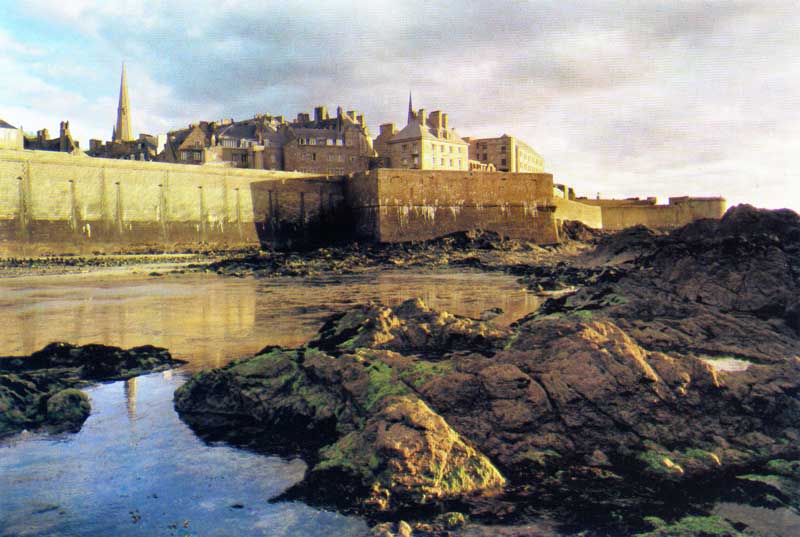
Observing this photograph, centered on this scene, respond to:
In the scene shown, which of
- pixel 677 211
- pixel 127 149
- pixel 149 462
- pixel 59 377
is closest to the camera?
pixel 149 462

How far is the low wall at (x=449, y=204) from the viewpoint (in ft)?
119

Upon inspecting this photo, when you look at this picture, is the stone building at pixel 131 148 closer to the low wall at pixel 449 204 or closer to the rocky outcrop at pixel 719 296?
the low wall at pixel 449 204

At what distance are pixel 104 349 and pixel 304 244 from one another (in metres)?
32.7

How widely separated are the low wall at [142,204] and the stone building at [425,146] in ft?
55.8

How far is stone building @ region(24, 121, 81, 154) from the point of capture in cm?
5716

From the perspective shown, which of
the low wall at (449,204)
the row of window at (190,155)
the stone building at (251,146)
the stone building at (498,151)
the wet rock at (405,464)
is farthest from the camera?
the stone building at (498,151)

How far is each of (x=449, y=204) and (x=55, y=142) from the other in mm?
44026

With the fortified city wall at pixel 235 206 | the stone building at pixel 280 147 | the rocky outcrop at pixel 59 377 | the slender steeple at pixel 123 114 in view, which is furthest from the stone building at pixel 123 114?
Answer: the rocky outcrop at pixel 59 377

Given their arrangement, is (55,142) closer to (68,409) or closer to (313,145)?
(313,145)

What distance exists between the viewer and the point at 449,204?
36.9m

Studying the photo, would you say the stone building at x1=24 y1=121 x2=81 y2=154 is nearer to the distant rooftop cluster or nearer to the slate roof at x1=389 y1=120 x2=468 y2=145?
the distant rooftop cluster

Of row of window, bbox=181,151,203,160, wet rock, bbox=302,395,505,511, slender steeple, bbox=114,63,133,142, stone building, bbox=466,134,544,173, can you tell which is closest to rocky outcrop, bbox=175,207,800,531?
wet rock, bbox=302,395,505,511

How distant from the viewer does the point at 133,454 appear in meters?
4.09

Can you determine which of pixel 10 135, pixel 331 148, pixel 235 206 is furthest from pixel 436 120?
pixel 10 135
